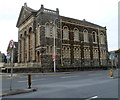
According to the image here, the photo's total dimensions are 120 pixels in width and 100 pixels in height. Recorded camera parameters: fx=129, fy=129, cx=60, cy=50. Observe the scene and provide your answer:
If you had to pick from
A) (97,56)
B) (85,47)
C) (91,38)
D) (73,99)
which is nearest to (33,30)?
(85,47)

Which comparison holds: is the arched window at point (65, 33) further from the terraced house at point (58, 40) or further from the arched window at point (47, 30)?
the arched window at point (47, 30)

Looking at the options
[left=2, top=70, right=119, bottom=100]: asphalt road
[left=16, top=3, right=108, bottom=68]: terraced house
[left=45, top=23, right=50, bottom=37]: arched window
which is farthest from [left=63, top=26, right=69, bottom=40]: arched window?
[left=2, top=70, right=119, bottom=100]: asphalt road

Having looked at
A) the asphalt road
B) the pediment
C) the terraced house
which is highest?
the pediment

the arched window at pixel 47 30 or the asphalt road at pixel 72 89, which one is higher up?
the arched window at pixel 47 30

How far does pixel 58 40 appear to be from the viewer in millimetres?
29578

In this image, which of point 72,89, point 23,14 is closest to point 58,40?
point 23,14

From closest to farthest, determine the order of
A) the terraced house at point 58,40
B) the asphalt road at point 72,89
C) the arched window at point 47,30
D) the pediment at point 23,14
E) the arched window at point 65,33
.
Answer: the asphalt road at point 72,89
the terraced house at point 58,40
the arched window at point 47,30
the arched window at point 65,33
the pediment at point 23,14

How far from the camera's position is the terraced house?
90.4 ft

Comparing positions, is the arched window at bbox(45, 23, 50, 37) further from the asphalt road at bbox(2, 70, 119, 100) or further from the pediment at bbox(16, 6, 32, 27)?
the asphalt road at bbox(2, 70, 119, 100)

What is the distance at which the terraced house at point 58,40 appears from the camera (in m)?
27.5

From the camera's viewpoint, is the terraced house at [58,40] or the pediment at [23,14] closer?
the terraced house at [58,40]

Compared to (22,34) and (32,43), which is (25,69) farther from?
(22,34)


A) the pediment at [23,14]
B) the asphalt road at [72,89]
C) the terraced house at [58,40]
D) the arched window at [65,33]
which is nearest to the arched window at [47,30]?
the terraced house at [58,40]

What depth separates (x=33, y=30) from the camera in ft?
99.7
